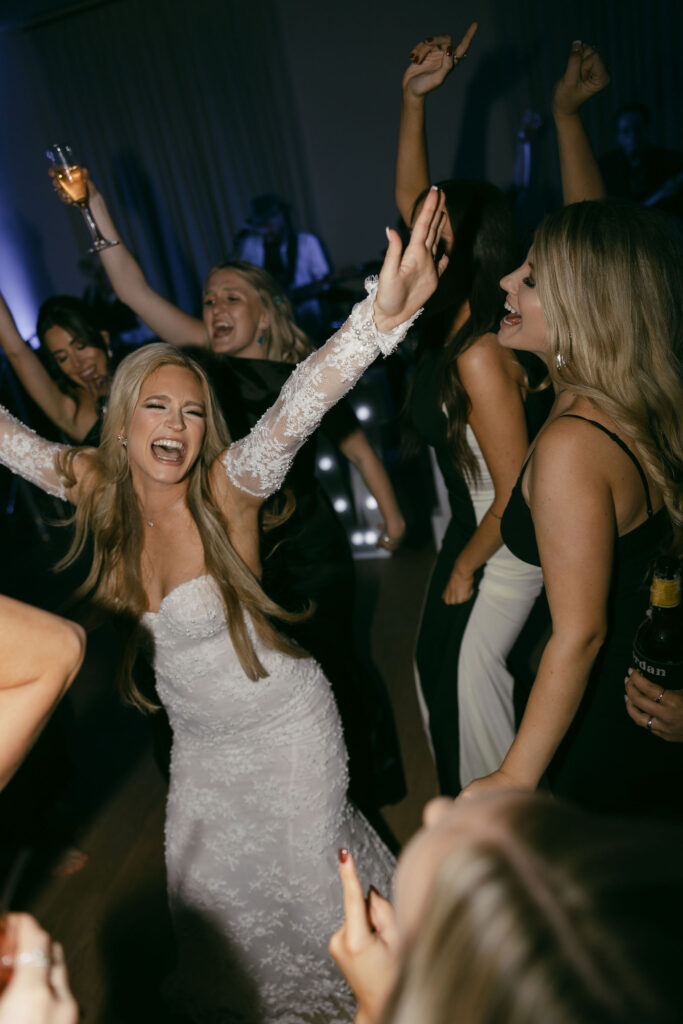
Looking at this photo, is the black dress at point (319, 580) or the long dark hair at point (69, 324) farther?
the long dark hair at point (69, 324)

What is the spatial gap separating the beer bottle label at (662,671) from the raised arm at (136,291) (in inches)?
68.2

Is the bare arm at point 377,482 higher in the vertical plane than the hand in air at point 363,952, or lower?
lower

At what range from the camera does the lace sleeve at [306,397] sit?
125cm

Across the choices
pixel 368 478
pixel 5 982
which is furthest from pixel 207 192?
pixel 5 982

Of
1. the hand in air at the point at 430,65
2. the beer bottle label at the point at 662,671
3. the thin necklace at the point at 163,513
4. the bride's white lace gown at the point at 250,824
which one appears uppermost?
the hand in air at the point at 430,65

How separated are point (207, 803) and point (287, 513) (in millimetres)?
761

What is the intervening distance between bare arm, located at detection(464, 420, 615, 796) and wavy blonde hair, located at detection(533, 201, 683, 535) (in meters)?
0.13

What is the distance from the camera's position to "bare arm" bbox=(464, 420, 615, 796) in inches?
47.4

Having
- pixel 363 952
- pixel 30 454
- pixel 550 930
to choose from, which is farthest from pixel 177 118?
pixel 550 930

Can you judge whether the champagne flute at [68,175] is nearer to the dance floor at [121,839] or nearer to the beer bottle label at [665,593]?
the beer bottle label at [665,593]

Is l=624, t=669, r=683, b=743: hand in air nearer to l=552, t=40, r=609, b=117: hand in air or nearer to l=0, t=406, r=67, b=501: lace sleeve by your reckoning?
l=0, t=406, r=67, b=501: lace sleeve

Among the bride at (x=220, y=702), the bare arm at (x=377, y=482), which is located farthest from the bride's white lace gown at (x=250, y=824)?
the bare arm at (x=377, y=482)

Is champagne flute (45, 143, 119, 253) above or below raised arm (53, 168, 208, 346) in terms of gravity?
above

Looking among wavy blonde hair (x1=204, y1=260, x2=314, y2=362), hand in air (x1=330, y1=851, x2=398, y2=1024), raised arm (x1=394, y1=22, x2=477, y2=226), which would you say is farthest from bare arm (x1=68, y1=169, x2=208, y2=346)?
hand in air (x1=330, y1=851, x2=398, y2=1024)
